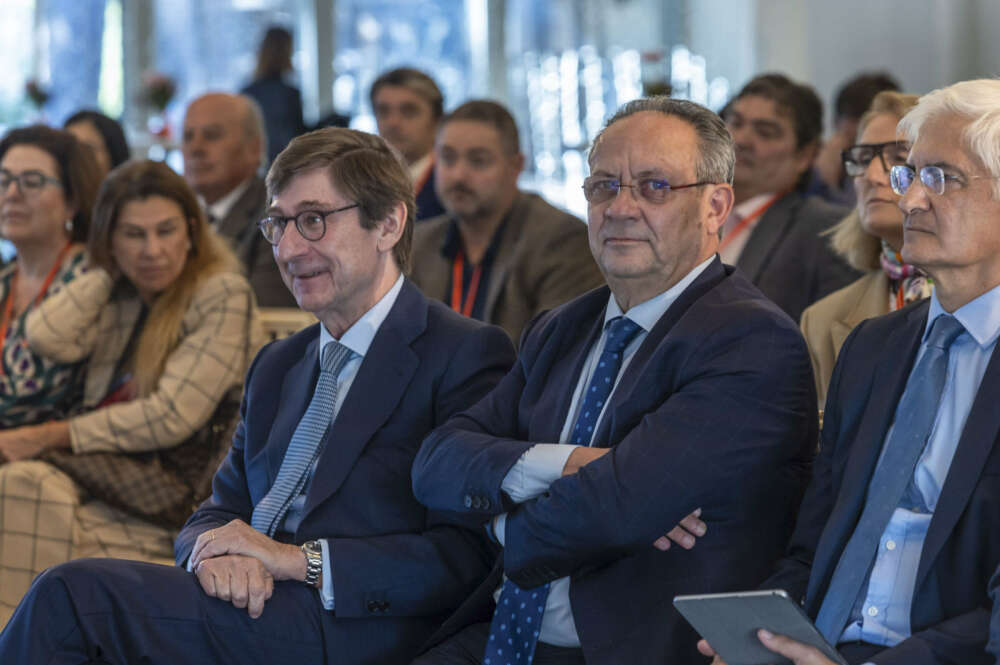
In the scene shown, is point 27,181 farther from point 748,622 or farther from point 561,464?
point 748,622

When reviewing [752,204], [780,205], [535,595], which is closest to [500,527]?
[535,595]

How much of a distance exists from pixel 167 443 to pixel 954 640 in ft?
→ 7.35

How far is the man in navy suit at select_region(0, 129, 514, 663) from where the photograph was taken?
2277 millimetres

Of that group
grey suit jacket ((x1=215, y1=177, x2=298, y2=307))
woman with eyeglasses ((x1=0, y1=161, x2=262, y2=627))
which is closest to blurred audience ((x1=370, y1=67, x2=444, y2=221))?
grey suit jacket ((x1=215, y1=177, x2=298, y2=307))

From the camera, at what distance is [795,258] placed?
3867mm

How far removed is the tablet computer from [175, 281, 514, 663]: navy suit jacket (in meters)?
0.70

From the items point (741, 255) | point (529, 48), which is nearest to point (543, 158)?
point (529, 48)

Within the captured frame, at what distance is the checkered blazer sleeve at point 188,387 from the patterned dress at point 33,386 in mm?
275

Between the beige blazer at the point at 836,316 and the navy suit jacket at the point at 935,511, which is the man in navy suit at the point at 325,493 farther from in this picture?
the beige blazer at the point at 836,316

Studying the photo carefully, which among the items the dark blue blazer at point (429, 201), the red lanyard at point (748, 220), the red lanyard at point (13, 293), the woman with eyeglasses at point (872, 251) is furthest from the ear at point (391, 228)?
the dark blue blazer at point (429, 201)

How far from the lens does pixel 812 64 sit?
787 centimetres

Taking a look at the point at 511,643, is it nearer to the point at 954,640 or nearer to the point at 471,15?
the point at 954,640

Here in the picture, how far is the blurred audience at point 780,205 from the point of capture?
12.5 feet

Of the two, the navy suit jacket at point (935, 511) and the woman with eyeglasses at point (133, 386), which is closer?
the navy suit jacket at point (935, 511)
